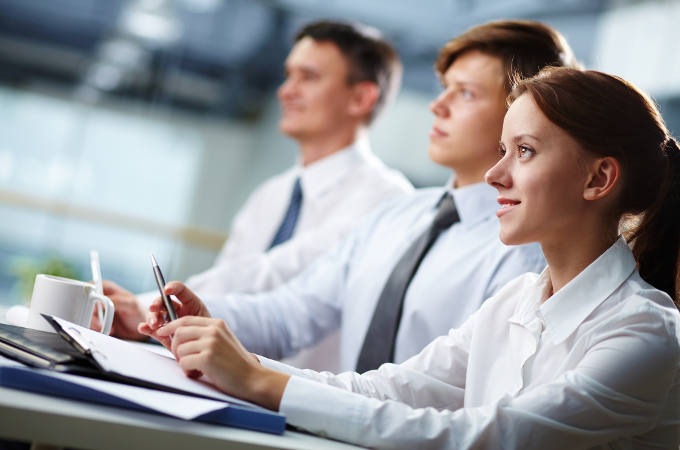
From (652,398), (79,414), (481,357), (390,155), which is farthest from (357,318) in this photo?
(390,155)

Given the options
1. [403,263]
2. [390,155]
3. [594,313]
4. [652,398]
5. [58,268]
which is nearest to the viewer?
[652,398]

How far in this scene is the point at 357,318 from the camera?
5.85 ft

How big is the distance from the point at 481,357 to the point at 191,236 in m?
4.30

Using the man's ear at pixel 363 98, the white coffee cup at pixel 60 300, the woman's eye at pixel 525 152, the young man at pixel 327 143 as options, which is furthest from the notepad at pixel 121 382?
the man's ear at pixel 363 98

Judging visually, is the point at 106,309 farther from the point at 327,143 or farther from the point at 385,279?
the point at 327,143

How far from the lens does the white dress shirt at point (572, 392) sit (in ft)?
2.90

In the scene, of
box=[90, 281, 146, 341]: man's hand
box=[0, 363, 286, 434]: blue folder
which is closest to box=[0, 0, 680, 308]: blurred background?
box=[90, 281, 146, 341]: man's hand

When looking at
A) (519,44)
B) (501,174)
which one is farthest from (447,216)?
(501,174)

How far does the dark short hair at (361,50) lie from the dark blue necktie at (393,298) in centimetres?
108

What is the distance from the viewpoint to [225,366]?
3.00ft

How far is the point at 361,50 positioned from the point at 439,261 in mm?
1339

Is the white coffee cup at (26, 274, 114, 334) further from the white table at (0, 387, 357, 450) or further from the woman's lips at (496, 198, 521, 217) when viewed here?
the woman's lips at (496, 198, 521, 217)

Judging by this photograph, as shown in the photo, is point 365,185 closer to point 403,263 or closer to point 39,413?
point 403,263

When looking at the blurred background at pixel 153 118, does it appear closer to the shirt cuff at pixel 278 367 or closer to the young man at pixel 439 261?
the young man at pixel 439 261
